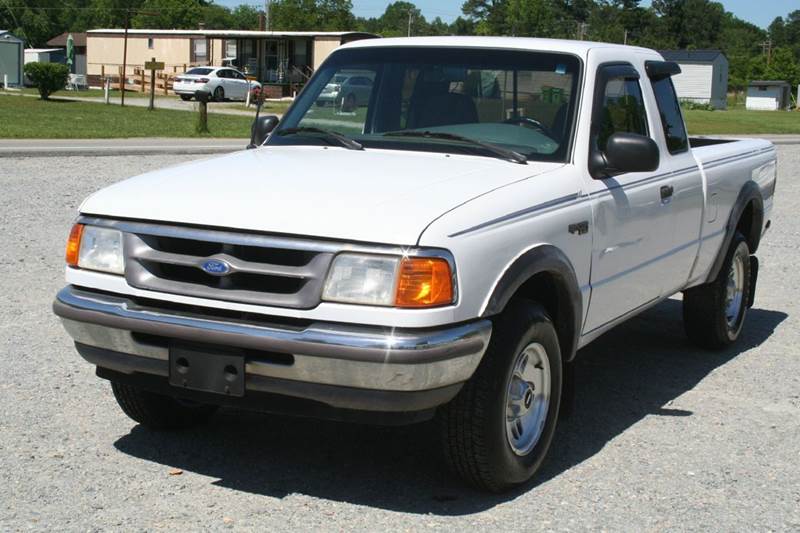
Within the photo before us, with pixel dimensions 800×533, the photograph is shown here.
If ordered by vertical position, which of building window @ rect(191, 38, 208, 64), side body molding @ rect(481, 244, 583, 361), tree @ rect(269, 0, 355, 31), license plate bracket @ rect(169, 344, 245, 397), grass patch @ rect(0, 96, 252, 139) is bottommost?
license plate bracket @ rect(169, 344, 245, 397)

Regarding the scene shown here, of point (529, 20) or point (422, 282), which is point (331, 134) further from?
point (529, 20)

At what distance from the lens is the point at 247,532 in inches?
167

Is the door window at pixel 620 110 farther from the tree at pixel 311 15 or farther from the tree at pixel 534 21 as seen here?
the tree at pixel 534 21

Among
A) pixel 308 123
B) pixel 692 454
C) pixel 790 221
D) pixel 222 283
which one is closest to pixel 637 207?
pixel 692 454

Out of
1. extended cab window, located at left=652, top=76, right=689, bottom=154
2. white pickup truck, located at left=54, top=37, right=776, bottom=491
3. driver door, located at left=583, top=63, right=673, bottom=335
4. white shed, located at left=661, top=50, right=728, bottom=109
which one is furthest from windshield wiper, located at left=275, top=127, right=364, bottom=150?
white shed, located at left=661, top=50, right=728, bottom=109

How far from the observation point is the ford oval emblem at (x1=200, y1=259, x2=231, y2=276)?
427 cm

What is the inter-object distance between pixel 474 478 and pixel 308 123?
217 cm

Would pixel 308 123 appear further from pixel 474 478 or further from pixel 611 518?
pixel 611 518

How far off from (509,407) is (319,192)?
1.16m

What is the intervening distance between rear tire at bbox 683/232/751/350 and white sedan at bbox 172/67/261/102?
4091cm

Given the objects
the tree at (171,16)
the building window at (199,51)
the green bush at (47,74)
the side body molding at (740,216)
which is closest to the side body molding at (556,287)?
the side body molding at (740,216)

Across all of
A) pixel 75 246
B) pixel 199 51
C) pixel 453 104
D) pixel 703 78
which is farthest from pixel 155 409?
pixel 703 78

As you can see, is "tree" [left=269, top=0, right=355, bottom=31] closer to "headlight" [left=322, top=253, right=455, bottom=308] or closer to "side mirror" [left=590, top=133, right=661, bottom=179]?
"side mirror" [left=590, top=133, right=661, bottom=179]

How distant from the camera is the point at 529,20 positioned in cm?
14300
